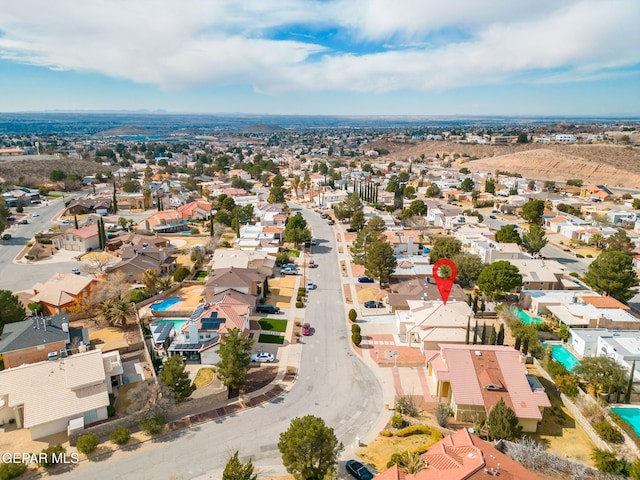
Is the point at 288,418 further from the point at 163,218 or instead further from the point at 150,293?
the point at 163,218

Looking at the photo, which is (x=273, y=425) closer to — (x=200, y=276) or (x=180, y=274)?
(x=180, y=274)

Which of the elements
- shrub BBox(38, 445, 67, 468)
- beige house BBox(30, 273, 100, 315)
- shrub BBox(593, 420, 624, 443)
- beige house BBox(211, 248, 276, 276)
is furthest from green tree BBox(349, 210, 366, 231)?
shrub BBox(38, 445, 67, 468)

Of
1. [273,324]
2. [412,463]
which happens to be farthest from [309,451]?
[273,324]

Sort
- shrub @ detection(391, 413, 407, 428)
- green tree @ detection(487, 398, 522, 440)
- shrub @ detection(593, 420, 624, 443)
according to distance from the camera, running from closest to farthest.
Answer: green tree @ detection(487, 398, 522, 440) < shrub @ detection(593, 420, 624, 443) < shrub @ detection(391, 413, 407, 428)

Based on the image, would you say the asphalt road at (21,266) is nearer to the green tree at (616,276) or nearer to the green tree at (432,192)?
the green tree at (616,276)

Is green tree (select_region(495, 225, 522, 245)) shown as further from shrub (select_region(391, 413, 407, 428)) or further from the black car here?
the black car

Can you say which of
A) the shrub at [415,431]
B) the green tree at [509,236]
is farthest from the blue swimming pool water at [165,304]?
the green tree at [509,236]
